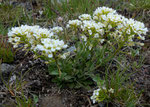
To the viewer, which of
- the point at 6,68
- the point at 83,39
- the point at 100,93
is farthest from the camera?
the point at 6,68

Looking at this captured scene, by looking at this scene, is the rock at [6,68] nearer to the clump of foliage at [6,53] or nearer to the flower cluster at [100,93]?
the clump of foliage at [6,53]

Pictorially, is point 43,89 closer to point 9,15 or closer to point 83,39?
point 83,39

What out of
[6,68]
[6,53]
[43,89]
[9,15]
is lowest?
[43,89]

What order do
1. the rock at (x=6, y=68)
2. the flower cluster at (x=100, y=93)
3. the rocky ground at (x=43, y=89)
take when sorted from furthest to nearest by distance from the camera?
the rock at (x=6, y=68) → the rocky ground at (x=43, y=89) → the flower cluster at (x=100, y=93)

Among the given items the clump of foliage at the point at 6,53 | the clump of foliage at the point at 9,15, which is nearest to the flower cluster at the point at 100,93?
the clump of foliage at the point at 6,53

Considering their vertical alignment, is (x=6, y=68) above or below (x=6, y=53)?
below

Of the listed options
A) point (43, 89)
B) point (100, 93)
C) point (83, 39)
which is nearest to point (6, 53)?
point (43, 89)

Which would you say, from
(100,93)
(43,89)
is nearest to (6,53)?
(43,89)

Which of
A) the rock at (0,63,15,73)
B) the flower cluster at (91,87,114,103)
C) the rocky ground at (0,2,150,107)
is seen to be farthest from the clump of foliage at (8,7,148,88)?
the rock at (0,63,15,73)

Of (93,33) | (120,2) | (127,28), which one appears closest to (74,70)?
(93,33)

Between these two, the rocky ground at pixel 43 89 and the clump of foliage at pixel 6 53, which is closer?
the rocky ground at pixel 43 89

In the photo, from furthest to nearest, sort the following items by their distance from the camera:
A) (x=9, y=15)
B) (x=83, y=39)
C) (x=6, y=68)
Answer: (x=9, y=15) < (x=6, y=68) < (x=83, y=39)

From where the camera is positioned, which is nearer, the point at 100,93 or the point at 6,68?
the point at 100,93
